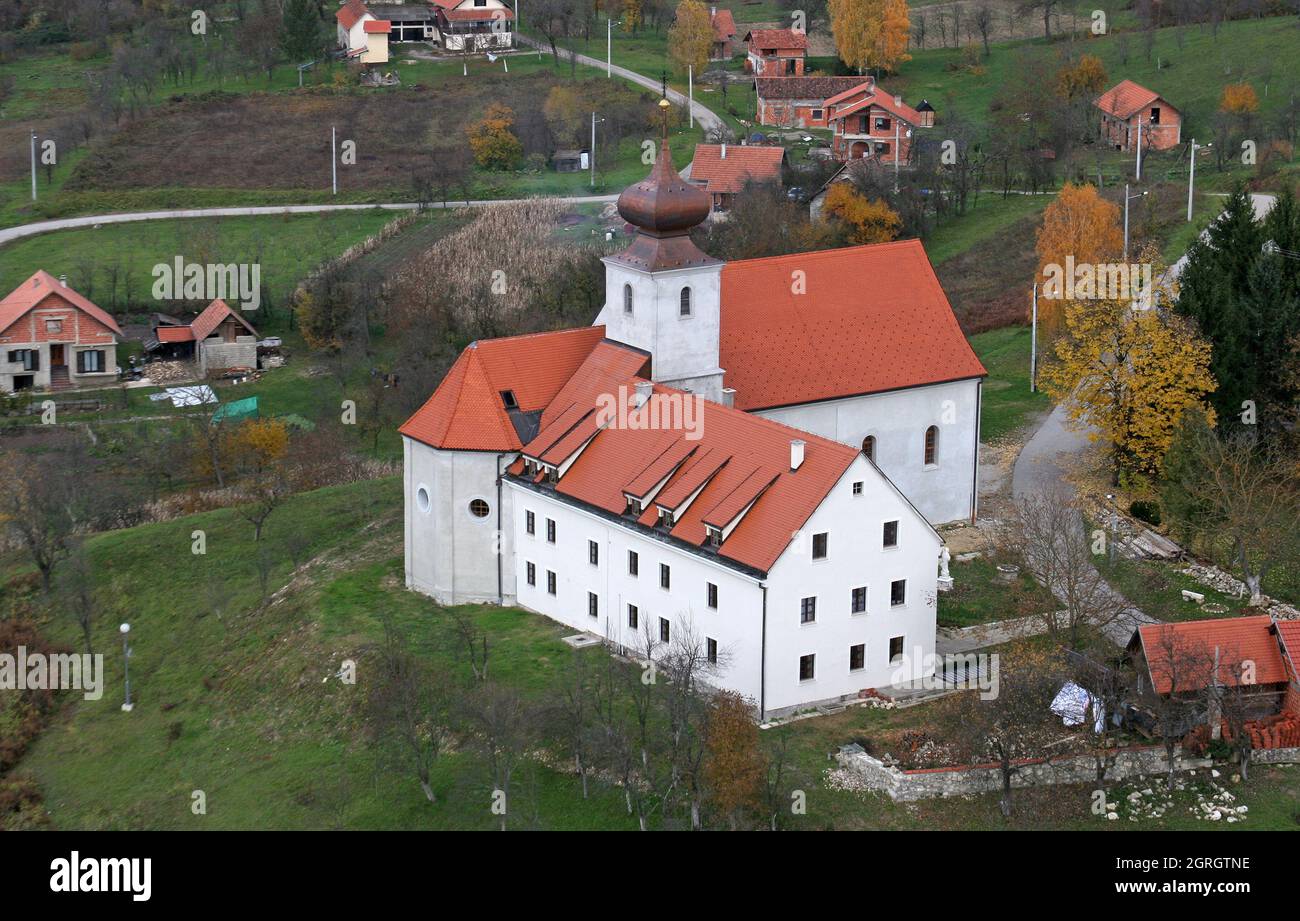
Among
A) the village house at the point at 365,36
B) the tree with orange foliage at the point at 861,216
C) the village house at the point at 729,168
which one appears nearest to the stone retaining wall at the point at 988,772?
the tree with orange foliage at the point at 861,216

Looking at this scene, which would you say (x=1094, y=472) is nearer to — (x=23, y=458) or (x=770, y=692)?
(x=770, y=692)

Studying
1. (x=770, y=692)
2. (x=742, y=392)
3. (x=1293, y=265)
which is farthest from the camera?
(x=1293, y=265)

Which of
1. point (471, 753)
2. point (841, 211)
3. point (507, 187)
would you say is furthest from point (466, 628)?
point (507, 187)

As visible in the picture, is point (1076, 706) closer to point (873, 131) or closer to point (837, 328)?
point (837, 328)

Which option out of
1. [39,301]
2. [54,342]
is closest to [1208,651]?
[54,342]

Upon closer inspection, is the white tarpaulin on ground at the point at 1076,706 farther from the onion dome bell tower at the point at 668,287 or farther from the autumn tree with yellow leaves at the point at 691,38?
the autumn tree with yellow leaves at the point at 691,38

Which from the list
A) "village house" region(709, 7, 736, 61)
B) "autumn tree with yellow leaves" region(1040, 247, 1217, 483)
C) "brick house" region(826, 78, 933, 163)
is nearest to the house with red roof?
"brick house" region(826, 78, 933, 163)

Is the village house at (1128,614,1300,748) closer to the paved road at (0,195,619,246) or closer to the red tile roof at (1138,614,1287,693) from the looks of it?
the red tile roof at (1138,614,1287,693)
